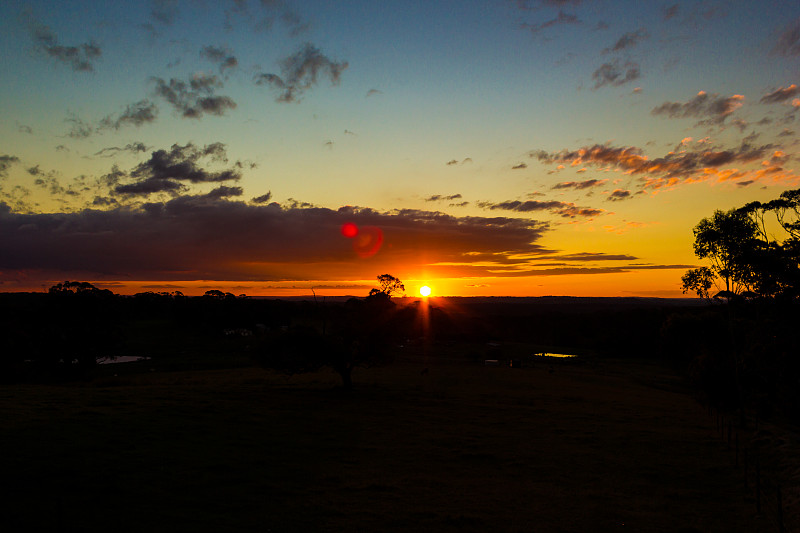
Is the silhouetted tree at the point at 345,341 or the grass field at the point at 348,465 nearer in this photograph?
the grass field at the point at 348,465

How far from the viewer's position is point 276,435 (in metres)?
31.6

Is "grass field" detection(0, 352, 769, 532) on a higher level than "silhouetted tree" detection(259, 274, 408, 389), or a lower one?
lower

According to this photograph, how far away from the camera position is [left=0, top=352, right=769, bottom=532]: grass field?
1906 centimetres

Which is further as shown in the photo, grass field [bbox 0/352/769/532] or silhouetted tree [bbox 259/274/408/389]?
silhouetted tree [bbox 259/274/408/389]

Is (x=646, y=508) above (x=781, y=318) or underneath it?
underneath

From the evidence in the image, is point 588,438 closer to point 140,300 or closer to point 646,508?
point 646,508

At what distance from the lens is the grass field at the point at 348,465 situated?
750 inches

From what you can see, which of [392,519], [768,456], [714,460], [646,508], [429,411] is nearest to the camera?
[392,519]

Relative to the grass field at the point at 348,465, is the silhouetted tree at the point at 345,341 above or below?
above

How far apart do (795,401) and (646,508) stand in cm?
2543

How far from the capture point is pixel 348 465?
86.4 feet

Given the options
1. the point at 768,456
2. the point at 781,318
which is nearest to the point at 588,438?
the point at 768,456

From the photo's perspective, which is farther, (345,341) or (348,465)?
(345,341)

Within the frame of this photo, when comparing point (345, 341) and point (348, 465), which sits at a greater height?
point (345, 341)
